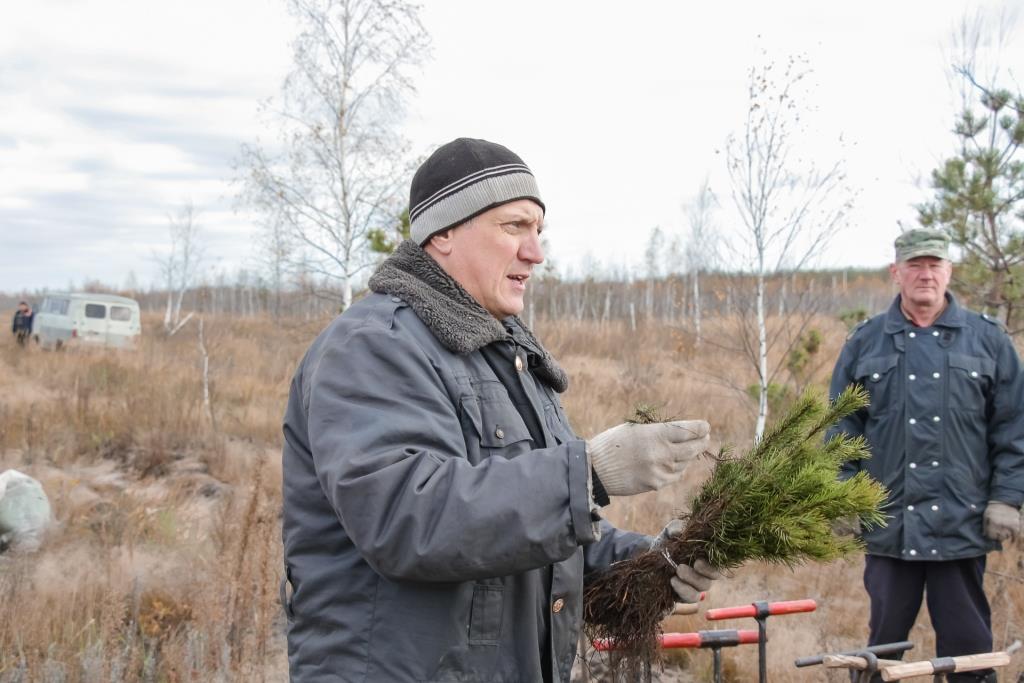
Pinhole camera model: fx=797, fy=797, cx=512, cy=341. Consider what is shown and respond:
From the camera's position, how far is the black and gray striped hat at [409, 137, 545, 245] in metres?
1.77

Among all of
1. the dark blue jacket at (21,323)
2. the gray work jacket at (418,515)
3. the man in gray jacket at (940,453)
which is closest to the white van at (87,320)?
the dark blue jacket at (21,323)

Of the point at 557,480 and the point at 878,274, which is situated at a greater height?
the point at 878,274

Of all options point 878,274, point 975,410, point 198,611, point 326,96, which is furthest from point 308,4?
point 878,274

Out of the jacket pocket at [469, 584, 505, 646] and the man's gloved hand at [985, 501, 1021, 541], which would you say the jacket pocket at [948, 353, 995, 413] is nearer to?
the man's gloved hand at [985, 501, 1021, 541]

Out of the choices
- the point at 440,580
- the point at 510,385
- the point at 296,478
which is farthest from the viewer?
the point at 510,385

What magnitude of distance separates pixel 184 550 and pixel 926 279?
475 centimetres

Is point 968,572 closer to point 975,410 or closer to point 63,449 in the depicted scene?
point 975,410

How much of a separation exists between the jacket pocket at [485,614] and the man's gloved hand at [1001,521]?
103 inches

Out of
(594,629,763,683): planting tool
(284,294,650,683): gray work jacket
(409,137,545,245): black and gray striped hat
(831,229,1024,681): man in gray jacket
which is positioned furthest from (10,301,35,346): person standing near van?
(284,294,650,683): gray work jacket

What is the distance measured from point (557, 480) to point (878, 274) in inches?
2671

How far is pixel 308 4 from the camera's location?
8.97 m

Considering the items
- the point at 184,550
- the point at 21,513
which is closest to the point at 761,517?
the point at 184,550

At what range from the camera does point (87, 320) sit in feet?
65.1

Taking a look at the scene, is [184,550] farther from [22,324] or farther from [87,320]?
[22,324]
